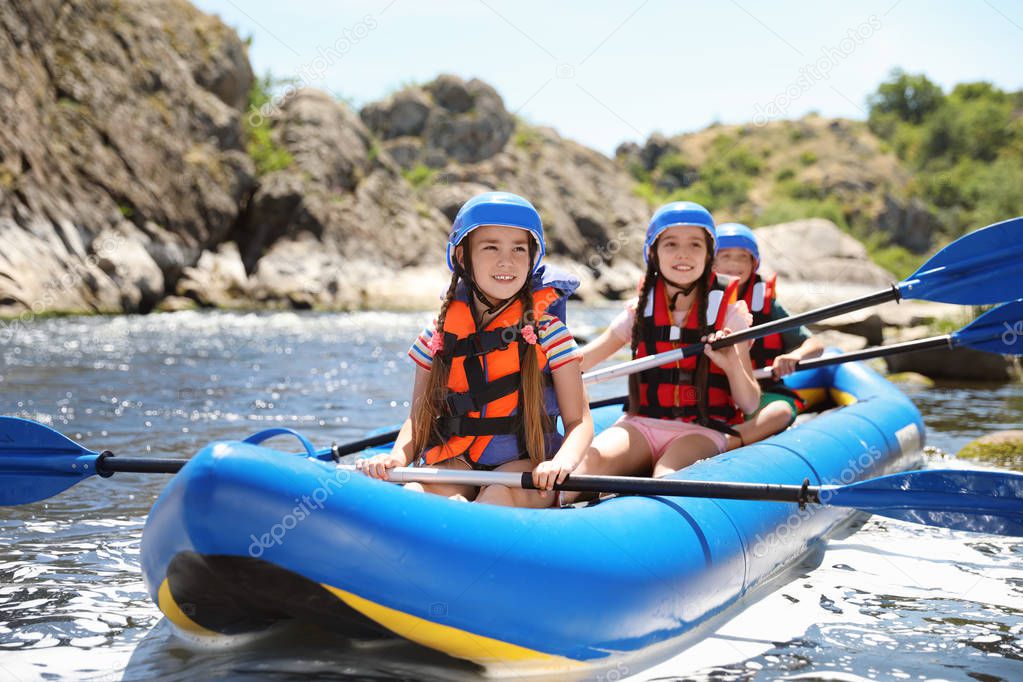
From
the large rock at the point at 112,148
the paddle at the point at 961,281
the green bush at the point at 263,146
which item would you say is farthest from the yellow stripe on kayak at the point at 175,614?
the green bush at the point at 263,146

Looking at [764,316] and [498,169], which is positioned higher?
[498,169]

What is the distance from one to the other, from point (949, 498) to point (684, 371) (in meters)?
1.28

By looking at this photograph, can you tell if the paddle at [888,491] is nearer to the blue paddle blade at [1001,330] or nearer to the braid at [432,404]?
the braid at [432,404]

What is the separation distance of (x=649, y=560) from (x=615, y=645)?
0.22 meters

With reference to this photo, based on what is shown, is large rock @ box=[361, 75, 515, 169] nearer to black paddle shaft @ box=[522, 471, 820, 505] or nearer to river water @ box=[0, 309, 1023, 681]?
river water @ box=[0, 309, 1023, 681]

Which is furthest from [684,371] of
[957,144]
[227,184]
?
[957,144]

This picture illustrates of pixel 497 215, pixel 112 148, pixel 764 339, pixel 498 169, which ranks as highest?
pixel 498 169

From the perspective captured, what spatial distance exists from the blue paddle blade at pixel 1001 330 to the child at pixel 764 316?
780mm

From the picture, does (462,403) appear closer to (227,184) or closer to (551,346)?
(551,346)

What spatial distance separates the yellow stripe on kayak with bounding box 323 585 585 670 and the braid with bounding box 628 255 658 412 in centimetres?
161

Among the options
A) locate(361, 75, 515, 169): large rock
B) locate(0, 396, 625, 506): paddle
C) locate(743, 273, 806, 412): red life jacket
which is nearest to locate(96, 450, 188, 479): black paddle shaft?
locate(0, 396, 625, 506): paddle

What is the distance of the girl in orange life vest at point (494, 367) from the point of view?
2621 mm

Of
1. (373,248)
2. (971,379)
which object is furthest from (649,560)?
(373,248)

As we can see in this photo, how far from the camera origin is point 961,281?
3.47 meters
